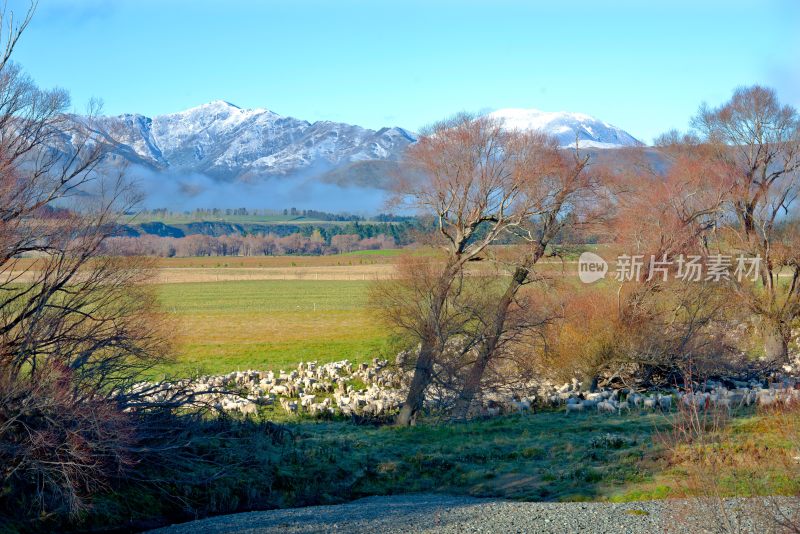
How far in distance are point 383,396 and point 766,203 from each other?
19.2m

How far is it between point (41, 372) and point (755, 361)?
25.4m

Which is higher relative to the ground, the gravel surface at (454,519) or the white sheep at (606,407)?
the gravel surface at (454,519)

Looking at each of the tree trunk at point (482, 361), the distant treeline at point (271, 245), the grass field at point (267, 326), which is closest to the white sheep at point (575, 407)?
the tree trunk at point (482, 361)

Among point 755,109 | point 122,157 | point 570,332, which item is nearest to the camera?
point 122,157

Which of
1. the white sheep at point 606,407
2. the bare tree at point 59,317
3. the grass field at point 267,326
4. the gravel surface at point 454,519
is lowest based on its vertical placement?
Result: the grass field at point 267,326

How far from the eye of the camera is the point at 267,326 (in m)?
49.9

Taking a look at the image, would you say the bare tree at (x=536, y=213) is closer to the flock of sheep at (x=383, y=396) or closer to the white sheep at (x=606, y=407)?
the flock of sheep at (x=383, y=396)

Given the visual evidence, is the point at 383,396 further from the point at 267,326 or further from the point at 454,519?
the point at 267,326

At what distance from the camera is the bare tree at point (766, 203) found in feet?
105

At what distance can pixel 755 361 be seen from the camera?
29094 millimetres

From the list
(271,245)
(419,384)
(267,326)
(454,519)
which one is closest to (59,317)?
(454,519)

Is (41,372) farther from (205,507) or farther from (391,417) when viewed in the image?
(391,417)

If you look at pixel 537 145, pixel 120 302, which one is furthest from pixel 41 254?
pixel 537 145

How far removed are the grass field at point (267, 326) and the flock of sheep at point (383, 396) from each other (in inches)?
71.5
